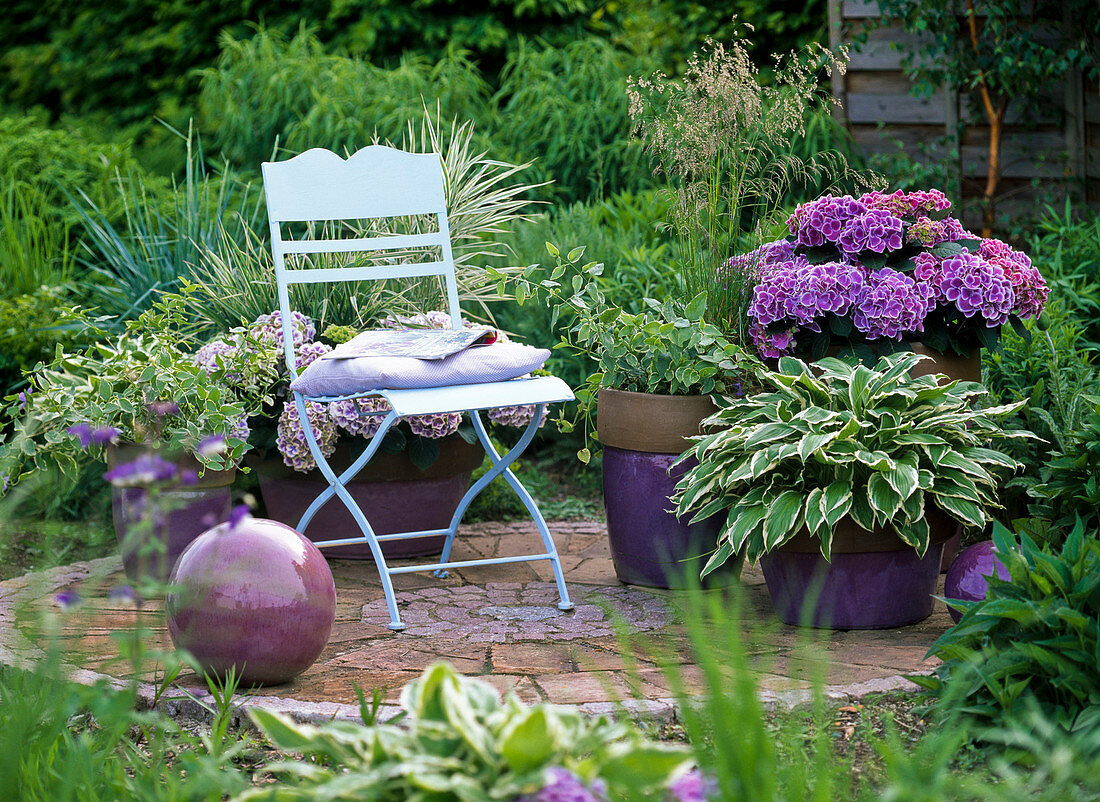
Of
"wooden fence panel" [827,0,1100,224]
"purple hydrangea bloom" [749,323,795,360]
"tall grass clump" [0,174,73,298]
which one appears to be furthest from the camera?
"wooden fence panel" [827,0,1100,224]

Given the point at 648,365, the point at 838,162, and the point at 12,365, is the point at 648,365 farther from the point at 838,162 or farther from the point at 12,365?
the point at 12,365

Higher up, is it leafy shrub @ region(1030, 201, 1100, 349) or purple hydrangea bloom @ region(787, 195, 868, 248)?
purple hydrangea bloom @ region(787, 195, 868, 248)

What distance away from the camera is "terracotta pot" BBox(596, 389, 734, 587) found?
3.19m

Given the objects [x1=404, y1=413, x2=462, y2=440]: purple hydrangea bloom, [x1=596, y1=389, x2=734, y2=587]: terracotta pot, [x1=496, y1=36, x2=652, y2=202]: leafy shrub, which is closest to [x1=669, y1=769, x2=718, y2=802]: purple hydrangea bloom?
[x1=596, y1=389, x2=734, y2=587]: terracotta pot

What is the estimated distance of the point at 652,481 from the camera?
323 centimetres

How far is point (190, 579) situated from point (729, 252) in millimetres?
1741

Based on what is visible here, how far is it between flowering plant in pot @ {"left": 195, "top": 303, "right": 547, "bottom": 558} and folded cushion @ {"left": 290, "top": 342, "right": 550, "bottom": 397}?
40cm

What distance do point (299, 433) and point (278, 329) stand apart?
38 cm

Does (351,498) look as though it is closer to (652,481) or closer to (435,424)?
(435,424)

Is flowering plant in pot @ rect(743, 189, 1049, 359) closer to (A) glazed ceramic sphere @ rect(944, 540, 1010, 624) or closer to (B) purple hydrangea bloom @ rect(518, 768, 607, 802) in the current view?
(A) glazed ceramic sphere @ rect(944, 540, 1010, 624)

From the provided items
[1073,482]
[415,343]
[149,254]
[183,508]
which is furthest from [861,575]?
[149,254]

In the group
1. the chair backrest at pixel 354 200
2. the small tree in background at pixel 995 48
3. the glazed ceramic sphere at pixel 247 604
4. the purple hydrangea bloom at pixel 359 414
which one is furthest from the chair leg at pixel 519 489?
the small tree in background at pixel 995 48

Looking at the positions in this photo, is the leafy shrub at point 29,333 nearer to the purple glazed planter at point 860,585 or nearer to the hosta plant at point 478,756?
the purple glazed planter at point 860,585

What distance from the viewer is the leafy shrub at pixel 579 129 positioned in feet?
20.1
